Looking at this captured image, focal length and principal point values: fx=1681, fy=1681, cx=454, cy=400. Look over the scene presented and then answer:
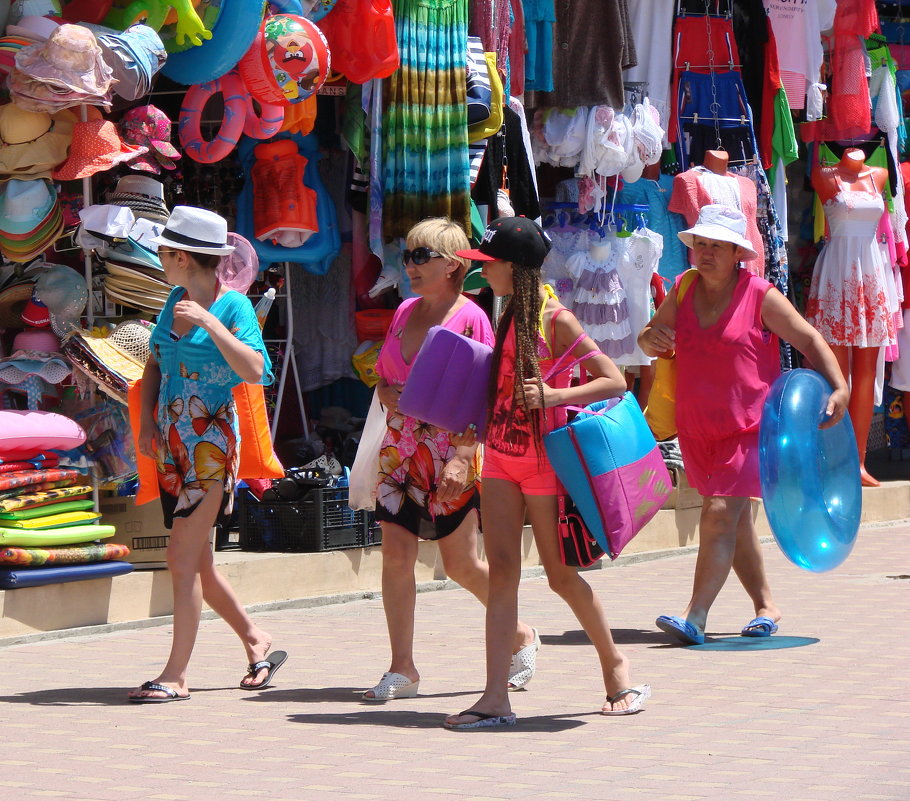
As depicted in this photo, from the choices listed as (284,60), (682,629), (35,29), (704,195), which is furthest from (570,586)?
(704,195)

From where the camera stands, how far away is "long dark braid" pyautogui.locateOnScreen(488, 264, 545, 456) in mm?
5438

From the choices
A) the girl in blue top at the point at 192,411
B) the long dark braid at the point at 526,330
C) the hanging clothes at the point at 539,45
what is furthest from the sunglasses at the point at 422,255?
the hanging clothes at the point at 539,45

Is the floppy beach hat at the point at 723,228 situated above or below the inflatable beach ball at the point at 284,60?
below

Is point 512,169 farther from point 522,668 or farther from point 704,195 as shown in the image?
point 522,668

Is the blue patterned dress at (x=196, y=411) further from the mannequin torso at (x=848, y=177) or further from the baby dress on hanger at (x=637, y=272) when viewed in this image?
the mannequin torso at (x=848, y=177)

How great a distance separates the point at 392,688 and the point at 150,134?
312 cm

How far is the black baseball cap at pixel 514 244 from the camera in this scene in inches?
215

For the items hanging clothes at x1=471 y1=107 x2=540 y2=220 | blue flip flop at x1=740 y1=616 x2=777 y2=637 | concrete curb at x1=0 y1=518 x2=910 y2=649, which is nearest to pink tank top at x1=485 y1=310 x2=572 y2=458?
blue flip flop at x1=740 y1=616 x2=777 y2=637

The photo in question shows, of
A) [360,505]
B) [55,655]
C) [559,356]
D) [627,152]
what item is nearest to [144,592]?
[55,655]

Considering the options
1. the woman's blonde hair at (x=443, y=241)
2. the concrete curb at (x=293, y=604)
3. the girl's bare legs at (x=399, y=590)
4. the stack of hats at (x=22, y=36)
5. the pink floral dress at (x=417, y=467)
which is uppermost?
the stack of hats at (x=22, y=36)

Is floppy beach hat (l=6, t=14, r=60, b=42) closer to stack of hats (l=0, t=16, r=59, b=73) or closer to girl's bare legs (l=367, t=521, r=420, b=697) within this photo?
stack of hats (l=0, t=16, r=59, b=73)

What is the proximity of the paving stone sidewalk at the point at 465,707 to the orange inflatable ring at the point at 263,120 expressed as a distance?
7.95 feet

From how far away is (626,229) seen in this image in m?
10.9

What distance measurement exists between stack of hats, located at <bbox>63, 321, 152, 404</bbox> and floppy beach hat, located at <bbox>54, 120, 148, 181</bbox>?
2.36 ft
